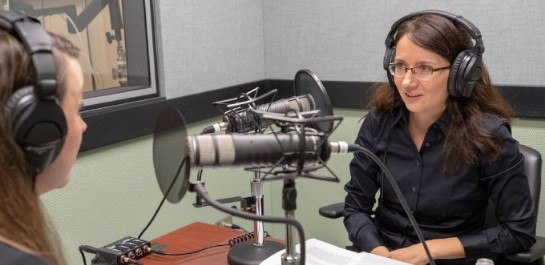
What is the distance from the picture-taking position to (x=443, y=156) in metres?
1.56

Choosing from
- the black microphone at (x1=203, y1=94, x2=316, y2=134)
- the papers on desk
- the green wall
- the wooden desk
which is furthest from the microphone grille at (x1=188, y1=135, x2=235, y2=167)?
the green wall

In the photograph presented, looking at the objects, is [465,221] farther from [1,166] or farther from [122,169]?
[1,166]

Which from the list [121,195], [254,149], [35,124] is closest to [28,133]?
[35,124]

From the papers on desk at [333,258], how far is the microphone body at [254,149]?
449mm

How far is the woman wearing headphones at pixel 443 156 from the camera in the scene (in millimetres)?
1473

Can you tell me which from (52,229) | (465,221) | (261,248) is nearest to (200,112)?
(261,248)

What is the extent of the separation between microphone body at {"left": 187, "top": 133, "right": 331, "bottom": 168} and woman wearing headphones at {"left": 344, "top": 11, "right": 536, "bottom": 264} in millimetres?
752

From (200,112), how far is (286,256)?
1341 millimetres

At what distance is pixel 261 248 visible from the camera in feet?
4.54

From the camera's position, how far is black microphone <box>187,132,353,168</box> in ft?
2.61

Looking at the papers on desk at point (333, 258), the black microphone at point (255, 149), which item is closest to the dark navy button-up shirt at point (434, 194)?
the papers on desk at point (333, 258)

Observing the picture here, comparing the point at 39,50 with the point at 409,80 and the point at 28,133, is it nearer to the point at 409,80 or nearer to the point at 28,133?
the point at 28,133

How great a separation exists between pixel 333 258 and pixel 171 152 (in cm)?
54

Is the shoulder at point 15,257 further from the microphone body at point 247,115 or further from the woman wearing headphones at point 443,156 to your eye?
the woman wearing headphones at point 443,156
